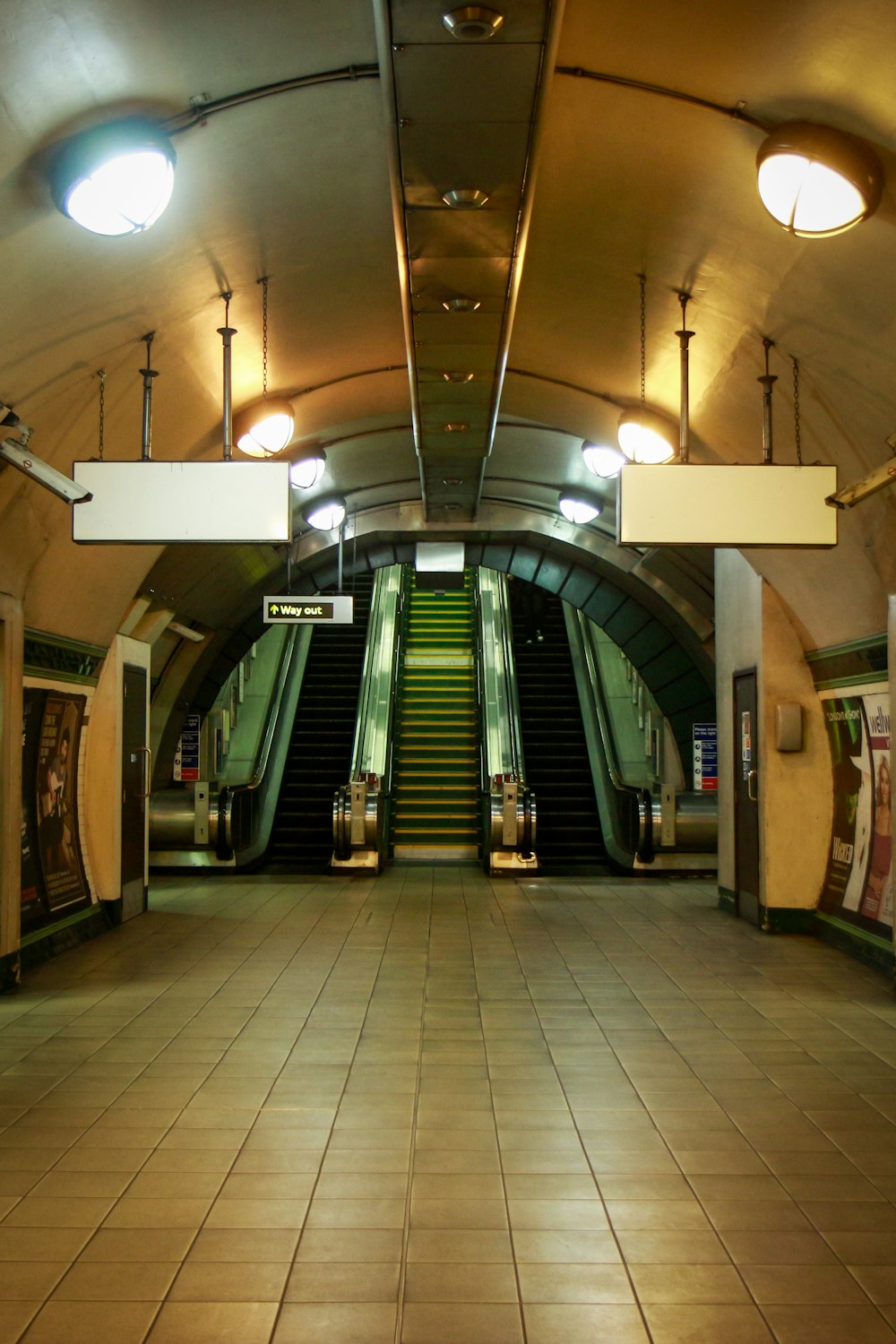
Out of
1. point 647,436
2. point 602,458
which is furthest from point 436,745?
point 647,436

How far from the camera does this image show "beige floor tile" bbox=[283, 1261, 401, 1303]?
9.84ft

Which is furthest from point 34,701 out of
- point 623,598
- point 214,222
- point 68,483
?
point 623,598

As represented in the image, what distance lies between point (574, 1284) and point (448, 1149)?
3.58 feet

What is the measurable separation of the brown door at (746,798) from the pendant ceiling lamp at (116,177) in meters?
5.75

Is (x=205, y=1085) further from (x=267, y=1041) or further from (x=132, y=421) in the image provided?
(x=132, y=421)

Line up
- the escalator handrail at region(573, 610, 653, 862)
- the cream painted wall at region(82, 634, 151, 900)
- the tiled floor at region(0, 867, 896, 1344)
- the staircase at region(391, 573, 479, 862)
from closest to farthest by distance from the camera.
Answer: the tiled floor at region(0, 867, 896, 1344), the cream painted wall at region(82, 634, 151, 900), the escalator handrail at region(573, 610, 653, 862), the staircase at region(391, 573, 479, 862)

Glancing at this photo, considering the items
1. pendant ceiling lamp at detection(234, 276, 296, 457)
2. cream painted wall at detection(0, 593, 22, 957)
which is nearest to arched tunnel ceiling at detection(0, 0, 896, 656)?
pendant ceiling lamp at detection(234, 276, 296, 457)

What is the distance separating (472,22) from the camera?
329 centimetres

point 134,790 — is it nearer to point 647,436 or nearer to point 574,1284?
point 647,436

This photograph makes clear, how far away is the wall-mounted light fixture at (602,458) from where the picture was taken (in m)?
9.23

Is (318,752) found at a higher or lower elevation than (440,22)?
lower

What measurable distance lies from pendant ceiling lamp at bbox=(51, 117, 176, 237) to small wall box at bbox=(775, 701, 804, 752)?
5497 mm

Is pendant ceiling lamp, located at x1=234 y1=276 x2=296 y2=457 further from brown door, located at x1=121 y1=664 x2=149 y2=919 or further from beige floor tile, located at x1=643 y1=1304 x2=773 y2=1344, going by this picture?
beige floor tile, located at x1=643 y1=1304 x2=773 y2=1344

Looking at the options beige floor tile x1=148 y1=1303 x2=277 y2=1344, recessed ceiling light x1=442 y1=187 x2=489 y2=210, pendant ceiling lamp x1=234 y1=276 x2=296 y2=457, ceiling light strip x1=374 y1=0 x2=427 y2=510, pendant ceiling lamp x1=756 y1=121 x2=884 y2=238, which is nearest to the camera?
beige floor tile x1=148 y1=1303 x2=277 y2=1344
